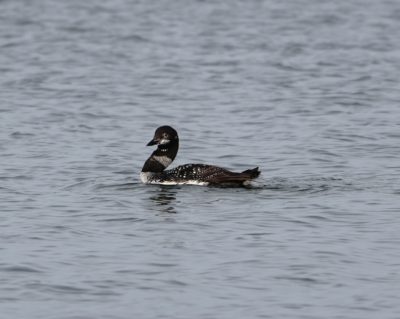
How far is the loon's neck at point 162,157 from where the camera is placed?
17656mm

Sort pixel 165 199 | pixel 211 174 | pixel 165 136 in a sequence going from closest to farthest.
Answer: pixel 165 199
pixel 211 174
pixel 165 136

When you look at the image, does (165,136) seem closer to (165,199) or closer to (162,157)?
(162,157)

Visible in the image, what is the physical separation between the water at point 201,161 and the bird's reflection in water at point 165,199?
50 mm

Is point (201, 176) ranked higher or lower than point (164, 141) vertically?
lower

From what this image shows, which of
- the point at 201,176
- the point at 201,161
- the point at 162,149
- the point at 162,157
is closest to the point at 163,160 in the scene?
the point at 162,157

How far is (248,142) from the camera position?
2098 centimetres

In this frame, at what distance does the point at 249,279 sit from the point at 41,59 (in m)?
20.3

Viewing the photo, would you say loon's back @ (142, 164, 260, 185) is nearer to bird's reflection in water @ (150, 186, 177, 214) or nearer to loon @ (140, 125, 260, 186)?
loon @ (140, 125, 260, 186)

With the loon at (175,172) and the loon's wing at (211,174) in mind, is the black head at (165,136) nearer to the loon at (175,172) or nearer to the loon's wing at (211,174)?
the loon at (175,172)

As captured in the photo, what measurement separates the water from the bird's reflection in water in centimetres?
5

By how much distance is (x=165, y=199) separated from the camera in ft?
53.2

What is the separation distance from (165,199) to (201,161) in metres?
3.43

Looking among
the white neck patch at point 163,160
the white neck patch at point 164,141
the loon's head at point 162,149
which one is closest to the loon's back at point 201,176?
the loon's head at point 162,149

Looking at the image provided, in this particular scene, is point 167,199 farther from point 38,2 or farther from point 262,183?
point 38,2
